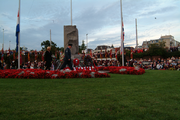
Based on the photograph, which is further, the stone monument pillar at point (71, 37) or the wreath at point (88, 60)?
the stone monument pillar at point (71, 37)

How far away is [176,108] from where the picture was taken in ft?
10.7

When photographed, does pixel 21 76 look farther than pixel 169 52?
No

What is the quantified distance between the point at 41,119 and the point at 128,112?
1.70 meters

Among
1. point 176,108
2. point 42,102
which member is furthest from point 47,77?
point 176,108

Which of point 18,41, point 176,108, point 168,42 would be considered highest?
point 168,42

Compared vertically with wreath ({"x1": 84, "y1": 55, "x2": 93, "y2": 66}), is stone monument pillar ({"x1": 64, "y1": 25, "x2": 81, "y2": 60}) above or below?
above

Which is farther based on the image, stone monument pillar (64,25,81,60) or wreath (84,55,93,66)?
stone monument pillar (64,25,81,60)

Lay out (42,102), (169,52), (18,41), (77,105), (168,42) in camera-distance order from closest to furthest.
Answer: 1. (77,105)
2. (42,102)
3. (18,41)
4. (169,52)
5. (168,42)

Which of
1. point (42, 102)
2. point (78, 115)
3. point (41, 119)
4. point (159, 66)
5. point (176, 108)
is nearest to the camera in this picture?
point (41, 119)

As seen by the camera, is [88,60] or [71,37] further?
[71,37]

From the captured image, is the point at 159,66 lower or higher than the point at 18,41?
lower

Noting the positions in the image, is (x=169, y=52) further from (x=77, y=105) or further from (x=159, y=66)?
(x=77, y=105)

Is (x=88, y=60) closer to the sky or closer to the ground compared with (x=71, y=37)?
closer to the ground

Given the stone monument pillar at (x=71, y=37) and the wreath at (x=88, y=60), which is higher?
the stone monument pillar at (x=71, y=37)
